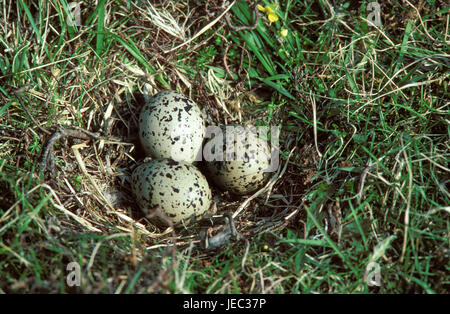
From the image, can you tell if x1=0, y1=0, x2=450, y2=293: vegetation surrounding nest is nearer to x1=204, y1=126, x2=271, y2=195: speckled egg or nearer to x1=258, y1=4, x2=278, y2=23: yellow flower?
x1=258, y1=4, x2=278, y2=23: yellow flower

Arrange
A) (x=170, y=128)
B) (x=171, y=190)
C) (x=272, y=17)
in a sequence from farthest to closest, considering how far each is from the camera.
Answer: (x=272, y=17)
(x=170, y=128)
(x=171, y=190)

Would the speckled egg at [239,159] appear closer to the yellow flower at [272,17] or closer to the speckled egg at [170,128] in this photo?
the speckled egg at [170,128]

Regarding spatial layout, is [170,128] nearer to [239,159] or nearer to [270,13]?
[239,159]

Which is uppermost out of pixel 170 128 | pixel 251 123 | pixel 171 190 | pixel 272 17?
pixel 272 17

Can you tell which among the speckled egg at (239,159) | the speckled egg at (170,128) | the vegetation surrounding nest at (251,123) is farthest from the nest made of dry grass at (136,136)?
the speckled egg at (170,128)

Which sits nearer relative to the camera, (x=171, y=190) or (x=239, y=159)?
(x=171, y=190)

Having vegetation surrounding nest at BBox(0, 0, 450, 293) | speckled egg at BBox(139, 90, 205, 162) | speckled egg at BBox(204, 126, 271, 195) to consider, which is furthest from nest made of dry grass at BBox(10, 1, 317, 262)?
speckled egg at BBox(139, 90, 205, 162)

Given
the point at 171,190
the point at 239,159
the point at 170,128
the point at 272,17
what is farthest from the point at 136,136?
the point at 272,17
